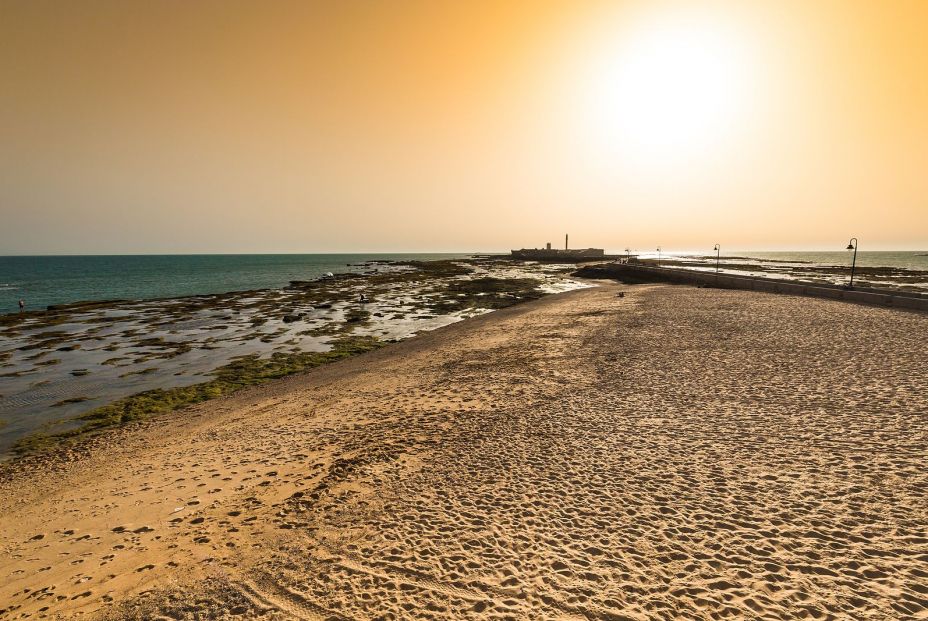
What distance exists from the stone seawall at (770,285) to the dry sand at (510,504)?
16.4 metres

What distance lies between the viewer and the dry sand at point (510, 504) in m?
5.51

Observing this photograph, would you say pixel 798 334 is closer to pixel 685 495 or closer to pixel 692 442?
pixel 692 442

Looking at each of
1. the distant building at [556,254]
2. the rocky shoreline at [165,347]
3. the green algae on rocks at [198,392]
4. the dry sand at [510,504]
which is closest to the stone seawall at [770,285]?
the dry sand at [510,504]

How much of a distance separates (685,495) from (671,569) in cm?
203

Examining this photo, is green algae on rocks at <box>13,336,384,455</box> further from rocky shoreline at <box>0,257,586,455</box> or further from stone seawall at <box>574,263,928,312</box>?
stone seawall at <box>574,263,928,312</box>

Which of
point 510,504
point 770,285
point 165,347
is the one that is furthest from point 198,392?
point 770,285

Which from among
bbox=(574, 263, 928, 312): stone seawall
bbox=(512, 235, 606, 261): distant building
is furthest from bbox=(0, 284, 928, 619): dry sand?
bbox=(512, 235, 606, 261): distant building

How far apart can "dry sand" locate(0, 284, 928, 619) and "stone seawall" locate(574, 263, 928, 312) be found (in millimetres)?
16424

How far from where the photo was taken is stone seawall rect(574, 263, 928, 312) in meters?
25.3

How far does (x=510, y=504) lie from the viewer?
296 inches

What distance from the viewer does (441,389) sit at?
1482 centimetres

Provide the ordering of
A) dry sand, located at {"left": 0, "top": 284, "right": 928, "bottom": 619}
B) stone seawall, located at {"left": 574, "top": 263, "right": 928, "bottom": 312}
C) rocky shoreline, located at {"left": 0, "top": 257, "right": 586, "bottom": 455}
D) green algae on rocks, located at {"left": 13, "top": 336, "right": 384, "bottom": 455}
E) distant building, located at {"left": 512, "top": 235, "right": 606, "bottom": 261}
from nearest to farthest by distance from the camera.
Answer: dry sand, located at {"left": 0, "top": 284, "right": 928, "bottom": 619} → green algae on rocks, located at {"left": 13, "top": 336, "right": 384, "bottom": 455} → rocky shoreline, located at {"left": 0, "top": 257, "right": 586, "bottom": 455} → stone seawall, located at {"left": 574, "top": 263, "right": 928, "bottom": 312} → distant building, located at {"left": 512, "top": 235, "right": 606, "bottom": 261}

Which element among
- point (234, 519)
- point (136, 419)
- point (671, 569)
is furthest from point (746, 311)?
point (136, 419)

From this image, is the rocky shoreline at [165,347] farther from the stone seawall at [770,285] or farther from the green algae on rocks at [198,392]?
the stone seawall at [770,285]
